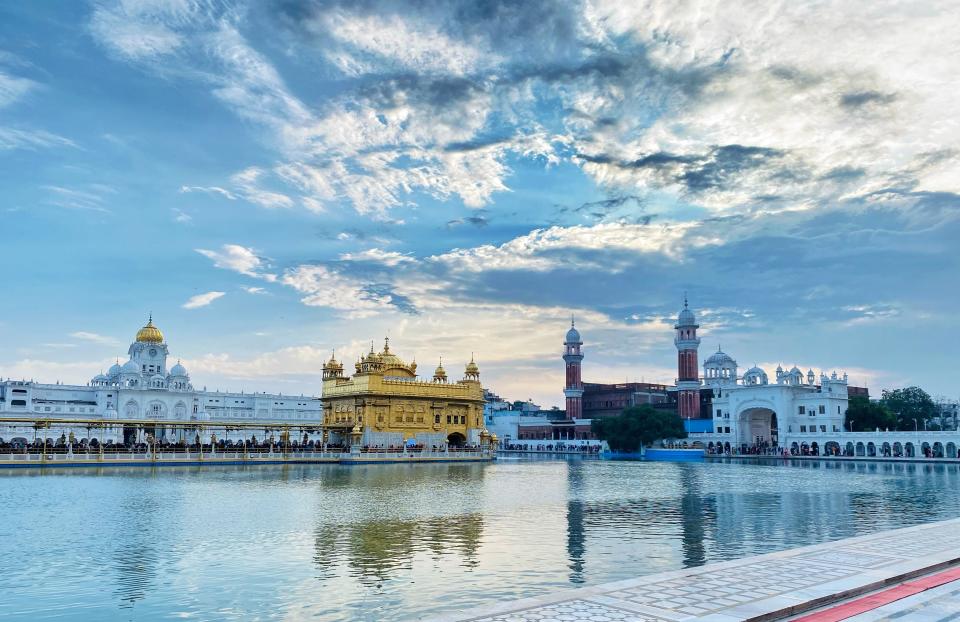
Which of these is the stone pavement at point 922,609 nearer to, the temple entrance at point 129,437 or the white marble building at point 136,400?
the temple entrance at point 129,437

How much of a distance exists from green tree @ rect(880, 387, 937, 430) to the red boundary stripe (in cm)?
9400

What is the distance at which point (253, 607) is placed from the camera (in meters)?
12.7

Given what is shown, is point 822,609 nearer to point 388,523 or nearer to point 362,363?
point 388,523

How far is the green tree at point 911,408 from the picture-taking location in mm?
96625

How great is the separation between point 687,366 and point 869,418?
32.8 m

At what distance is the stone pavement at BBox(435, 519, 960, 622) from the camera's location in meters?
10.7

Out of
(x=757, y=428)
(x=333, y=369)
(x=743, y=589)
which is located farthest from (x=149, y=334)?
(x=743, y=589)

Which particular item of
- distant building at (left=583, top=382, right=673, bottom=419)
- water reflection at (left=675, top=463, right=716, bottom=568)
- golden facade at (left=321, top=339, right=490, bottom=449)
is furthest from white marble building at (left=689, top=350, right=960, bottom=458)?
water reflection at (left=675, top=463, right=716, bottom=568)

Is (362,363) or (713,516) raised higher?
(362,363)

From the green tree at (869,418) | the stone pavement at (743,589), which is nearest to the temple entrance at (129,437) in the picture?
the stone pavement at (743,589)

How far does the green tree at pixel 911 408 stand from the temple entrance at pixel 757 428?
1426cm

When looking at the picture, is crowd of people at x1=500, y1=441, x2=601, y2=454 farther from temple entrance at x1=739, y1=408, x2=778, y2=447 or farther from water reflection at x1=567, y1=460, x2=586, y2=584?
water reflection at x1=567, y1=460, x2=586, y2=584

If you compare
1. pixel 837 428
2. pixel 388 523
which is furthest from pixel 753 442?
pixel 388 523

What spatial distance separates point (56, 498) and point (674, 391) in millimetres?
125557
